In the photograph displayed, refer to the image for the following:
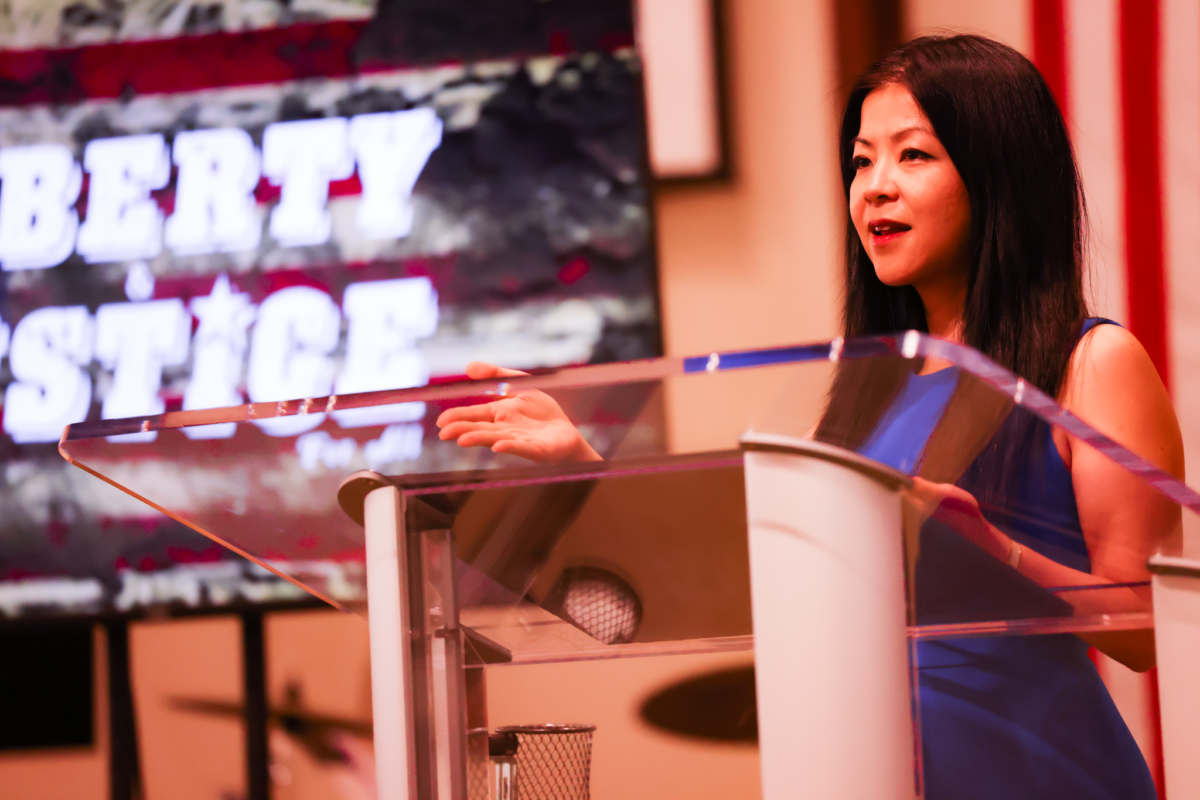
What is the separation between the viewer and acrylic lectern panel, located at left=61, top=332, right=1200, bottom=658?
1.44 feet

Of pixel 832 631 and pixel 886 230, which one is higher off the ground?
pixel 886 230

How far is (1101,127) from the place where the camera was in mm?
1840

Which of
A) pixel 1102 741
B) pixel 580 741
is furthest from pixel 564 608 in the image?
pixel 1102 741

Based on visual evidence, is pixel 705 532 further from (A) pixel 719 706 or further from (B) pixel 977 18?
(B) pixel 977 18

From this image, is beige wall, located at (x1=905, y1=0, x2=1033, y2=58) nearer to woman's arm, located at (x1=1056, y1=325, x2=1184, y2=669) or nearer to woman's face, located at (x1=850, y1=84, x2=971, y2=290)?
woman's face, located at (x1=850, y1=84, x2=971, y2=290)

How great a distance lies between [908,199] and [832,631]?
535 millimetres

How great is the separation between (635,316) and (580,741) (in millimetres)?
1438

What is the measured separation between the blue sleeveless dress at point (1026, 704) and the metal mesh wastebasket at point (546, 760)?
20 centimetres

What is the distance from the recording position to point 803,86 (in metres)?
2.02

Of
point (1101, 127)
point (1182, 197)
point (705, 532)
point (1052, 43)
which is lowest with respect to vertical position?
point (705, 532)

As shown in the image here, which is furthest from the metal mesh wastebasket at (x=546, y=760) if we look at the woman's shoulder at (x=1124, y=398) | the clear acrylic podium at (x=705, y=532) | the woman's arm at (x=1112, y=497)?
the woman's shoulder at (x=1124, y=398)

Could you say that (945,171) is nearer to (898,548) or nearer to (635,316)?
(898,548)

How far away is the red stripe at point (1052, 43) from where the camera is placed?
187 cm

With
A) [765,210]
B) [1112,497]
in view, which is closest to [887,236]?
[1112,497]
